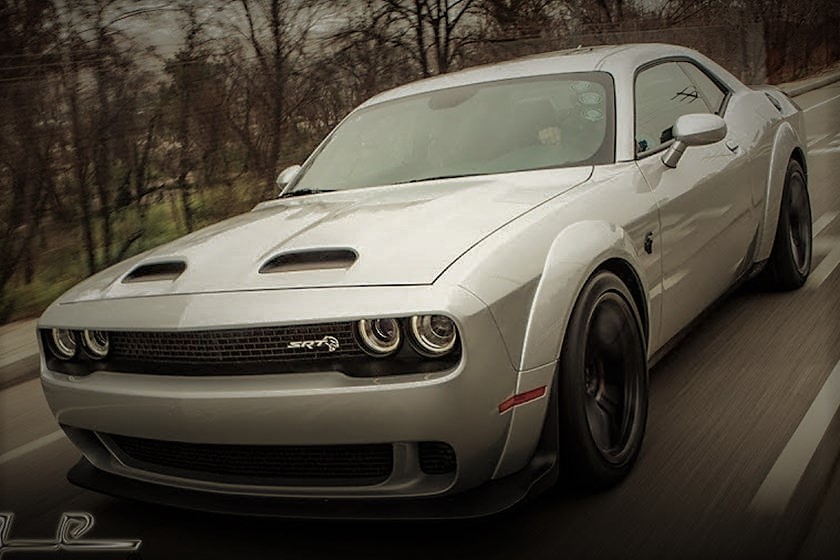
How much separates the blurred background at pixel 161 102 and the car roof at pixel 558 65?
346cm

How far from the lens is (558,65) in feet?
13.5

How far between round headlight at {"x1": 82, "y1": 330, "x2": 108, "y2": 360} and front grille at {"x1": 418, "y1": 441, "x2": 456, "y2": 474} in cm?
107

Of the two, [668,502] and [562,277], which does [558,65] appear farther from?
[668,502]

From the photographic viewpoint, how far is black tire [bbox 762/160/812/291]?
504 centimetres

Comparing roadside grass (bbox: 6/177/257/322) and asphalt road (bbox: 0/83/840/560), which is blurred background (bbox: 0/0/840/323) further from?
asphalt road (bbox: 0/83/840/560)

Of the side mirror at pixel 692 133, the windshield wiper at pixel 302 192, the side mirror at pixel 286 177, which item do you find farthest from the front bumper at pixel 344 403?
the side mirror at pixel 286 177

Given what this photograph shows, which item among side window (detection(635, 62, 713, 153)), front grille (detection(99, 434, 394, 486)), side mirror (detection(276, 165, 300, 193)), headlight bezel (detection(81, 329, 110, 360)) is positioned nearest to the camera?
front grille (detection(99, 434, 394, 486))

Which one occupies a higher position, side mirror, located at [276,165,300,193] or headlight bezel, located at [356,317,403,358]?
side mirror, located at [276,165,300,193]

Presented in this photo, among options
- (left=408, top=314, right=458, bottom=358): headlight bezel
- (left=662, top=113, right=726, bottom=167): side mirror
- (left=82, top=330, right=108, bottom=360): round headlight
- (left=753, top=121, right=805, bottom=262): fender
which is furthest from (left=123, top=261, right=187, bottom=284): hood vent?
(left=753, top=121, right=805, bottom=262): fender

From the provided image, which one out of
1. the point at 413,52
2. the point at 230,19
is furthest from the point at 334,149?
the point at 413,52

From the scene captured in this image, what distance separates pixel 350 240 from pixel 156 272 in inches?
26.3

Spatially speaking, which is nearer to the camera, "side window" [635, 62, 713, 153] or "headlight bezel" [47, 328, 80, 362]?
"headlight bezel" [47, 328, 80, 362]

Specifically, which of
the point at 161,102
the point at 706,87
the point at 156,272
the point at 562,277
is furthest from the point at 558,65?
the point at 161,102

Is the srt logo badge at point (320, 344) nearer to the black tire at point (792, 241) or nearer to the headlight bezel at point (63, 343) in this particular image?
the headlight bezel at point (63, 343)
